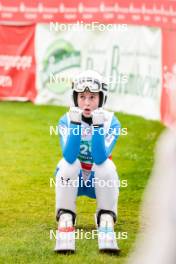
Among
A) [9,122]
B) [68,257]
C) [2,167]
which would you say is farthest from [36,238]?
[9,122]

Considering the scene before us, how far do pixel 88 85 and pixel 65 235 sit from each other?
4.04 ft

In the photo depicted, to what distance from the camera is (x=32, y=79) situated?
870 inches

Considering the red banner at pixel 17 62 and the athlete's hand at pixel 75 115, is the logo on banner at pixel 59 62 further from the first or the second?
the athlete's hand at pixel 75 115

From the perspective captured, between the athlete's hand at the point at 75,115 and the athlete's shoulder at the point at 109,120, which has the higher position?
the athlete's shoulder at the point at 109,120

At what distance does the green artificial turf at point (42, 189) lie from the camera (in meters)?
7.25

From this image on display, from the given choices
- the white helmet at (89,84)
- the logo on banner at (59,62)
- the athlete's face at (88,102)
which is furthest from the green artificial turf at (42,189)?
the logo on banner at (59,62)

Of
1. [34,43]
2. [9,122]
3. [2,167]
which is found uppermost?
[34,43]

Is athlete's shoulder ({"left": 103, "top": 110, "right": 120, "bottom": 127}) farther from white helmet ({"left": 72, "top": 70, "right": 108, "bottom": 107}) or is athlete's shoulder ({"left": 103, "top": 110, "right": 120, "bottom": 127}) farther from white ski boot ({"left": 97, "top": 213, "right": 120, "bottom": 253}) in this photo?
white ski boot ({"left": 97, "top": 213, "right": 120, "bottom": 253})

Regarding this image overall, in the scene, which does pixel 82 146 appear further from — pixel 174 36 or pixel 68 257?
pixel 174 36

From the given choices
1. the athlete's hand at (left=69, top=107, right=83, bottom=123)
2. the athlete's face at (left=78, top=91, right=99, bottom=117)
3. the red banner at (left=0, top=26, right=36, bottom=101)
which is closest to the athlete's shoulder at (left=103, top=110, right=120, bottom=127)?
the athlete's face at (left=78, top=91, right=99, bottom=117)

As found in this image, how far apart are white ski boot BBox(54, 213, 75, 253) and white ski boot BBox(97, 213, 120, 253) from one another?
9.2 inches

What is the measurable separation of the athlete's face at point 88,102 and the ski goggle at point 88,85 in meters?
0.04

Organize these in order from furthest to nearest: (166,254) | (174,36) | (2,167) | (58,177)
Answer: (174,36)
(2,167)
(58,177)
(166,254)

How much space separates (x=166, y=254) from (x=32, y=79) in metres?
19.6
